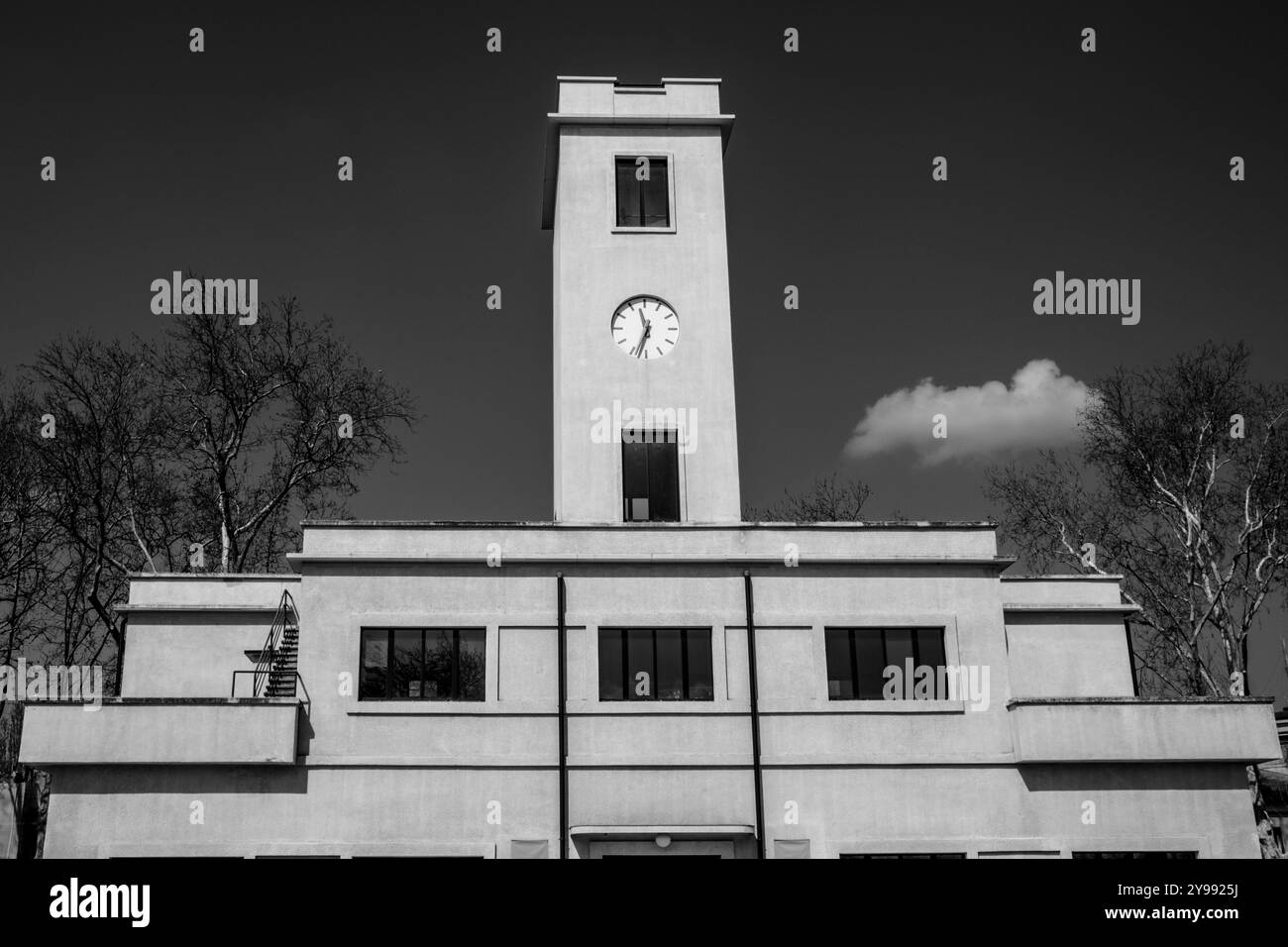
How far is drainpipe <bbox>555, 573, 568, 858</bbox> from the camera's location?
2444cm

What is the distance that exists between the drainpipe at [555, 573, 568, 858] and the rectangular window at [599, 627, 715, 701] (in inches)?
30.5

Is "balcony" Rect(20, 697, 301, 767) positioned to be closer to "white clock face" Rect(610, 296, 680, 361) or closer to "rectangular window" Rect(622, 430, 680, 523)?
"rectangular window" Rect(622, 430, 680, 523)

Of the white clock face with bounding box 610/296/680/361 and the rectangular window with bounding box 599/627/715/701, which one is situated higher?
the white clock face with bounding box 610/296/680/361

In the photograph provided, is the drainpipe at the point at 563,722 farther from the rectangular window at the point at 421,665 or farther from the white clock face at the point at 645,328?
the white clock face at the point at 645,328

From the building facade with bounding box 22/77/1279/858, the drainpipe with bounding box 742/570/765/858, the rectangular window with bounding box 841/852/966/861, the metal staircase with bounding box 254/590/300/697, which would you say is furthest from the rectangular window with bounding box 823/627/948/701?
the metal staircase with bounding box 254/590/300/697

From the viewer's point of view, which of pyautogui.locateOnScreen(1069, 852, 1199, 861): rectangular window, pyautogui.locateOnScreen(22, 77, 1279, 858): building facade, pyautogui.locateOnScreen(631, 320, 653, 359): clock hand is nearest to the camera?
pyautogui.locateOnScreen(22, 77, 1279, 858): building facade

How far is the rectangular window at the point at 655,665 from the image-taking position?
25.8m

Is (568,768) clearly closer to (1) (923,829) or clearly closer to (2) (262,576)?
(1) (923,829)

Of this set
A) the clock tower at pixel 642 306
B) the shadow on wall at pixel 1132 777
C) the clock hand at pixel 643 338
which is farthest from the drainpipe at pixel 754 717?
the clock hand at pixel 643 338

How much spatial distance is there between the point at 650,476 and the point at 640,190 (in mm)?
7896

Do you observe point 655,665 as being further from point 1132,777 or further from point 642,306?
point 1132,777
